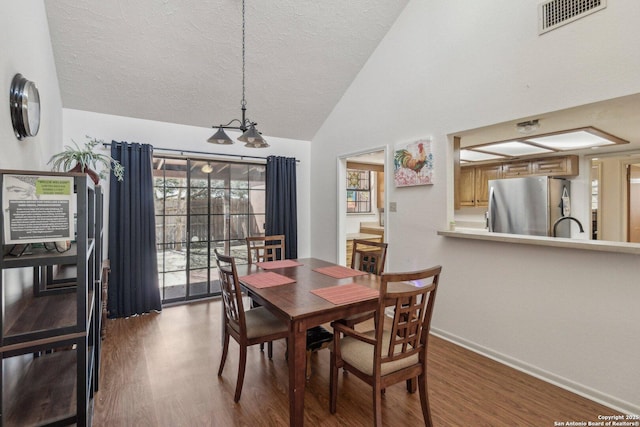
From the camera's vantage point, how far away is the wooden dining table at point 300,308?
160cm

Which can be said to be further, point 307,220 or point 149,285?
point 307,220

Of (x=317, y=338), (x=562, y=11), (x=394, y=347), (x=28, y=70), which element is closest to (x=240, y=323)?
(x=317, y=338)

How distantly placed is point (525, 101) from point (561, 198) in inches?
93.4

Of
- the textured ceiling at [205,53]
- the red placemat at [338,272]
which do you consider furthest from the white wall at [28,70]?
the red placemat at [338,272]

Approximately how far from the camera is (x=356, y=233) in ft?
18.5

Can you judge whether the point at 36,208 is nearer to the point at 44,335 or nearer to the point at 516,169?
the point at 44,335

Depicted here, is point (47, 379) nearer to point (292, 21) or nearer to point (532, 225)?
point (292, 21)

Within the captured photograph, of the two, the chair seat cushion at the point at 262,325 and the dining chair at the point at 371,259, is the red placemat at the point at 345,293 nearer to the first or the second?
Answer: the chair seat cushion at the point at 262,325

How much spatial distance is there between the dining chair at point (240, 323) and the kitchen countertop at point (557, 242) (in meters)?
1.75

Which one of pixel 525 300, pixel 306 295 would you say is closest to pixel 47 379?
pixel 306 295

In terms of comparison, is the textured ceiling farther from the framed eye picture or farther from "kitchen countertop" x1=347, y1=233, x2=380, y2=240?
"kitchen countertop" x1=347, y1=233, x2=380, y2=240

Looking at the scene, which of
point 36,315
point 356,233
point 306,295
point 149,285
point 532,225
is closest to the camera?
point 36,315

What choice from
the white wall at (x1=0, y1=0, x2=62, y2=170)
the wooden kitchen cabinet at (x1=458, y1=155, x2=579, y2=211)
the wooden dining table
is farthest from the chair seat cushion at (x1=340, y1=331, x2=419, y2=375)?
the wooden kitchen cabinet at (x1=458, y1=155, x2=579, y2=211)

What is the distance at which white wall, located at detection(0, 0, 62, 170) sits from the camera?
1324 millimetres
